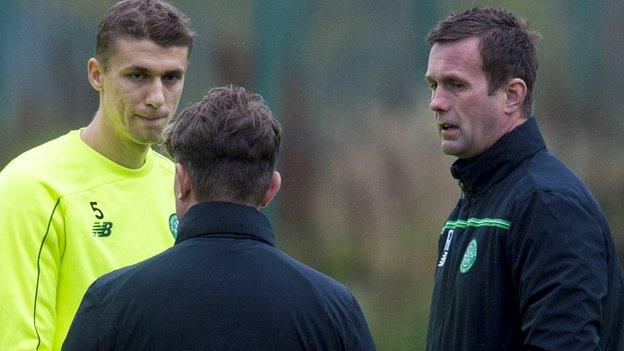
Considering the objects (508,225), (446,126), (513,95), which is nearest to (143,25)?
(446,126)

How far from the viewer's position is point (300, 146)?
4.75 metres

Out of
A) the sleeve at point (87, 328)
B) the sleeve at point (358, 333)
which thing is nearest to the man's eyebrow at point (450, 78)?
the sleeve at point (358, 333)

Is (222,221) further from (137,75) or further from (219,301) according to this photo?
(137,75)

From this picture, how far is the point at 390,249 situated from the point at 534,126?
2.05 metres

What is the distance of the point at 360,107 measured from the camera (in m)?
4.77

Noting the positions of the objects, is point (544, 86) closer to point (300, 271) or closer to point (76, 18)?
point (76, 18)

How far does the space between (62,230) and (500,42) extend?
46.2 inches

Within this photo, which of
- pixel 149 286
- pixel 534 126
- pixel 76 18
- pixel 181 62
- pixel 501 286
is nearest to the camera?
pixel 149 286

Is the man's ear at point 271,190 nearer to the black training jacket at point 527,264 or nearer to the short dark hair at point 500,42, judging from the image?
the black training jacket at point 527,264

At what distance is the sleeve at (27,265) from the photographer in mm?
2664

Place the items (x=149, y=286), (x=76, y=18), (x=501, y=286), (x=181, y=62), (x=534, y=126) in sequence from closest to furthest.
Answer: (x=149, y=286)
(x=501, y=286)
(x=534, y=126)
(x=181, y=62)
(x=76, y=18)

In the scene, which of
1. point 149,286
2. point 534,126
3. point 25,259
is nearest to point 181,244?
point 149,286

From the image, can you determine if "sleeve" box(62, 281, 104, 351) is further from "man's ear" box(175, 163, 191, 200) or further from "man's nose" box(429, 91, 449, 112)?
"man's nose" box(429, 91, 449, 112)

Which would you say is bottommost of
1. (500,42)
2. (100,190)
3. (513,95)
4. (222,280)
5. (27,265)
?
Result: (27,265)
